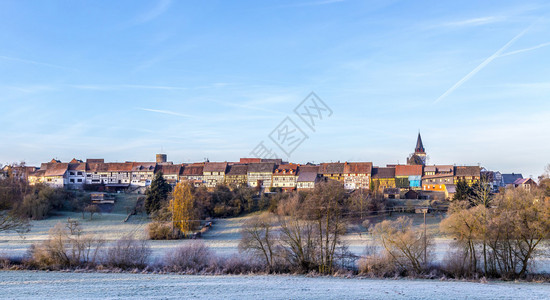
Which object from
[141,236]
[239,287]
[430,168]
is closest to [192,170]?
[430,168]

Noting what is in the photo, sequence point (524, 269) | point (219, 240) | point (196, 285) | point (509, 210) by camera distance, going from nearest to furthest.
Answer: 1. point (196, 285)
2. point (524, 269)
3. point (509, 210)
4. point (219, 240)

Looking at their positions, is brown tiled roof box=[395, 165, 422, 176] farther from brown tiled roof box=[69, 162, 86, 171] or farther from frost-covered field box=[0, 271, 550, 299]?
frost-covered field box=[0, 271, 550, 299]

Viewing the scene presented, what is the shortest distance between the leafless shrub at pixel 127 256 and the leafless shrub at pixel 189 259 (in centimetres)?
163

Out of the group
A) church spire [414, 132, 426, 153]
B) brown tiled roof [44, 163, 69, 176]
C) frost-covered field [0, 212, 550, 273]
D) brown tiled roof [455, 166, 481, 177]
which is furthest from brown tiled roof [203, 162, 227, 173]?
church spire [414, 132, 426, 153]

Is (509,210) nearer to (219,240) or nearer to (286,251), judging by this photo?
(286,251)

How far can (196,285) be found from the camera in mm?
23859

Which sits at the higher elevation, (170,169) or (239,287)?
(170,169)

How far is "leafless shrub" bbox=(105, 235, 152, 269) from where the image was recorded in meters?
30.6

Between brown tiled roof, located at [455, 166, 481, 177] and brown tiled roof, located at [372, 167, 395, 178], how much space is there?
37.7 ft

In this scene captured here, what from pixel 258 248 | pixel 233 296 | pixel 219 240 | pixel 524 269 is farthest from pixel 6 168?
pixel 524 269

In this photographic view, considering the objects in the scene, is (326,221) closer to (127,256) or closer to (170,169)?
(127,256)

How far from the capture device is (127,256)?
101 ft

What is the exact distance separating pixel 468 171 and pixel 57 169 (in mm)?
76829

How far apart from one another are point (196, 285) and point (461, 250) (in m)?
17.2
